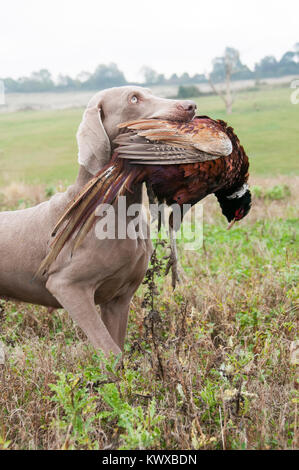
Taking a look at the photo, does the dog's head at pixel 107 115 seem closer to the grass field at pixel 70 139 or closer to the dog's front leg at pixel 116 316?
the dog's front leg at pixel 116 316

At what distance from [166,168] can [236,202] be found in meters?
0.58

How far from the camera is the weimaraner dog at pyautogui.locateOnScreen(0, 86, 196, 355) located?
9.60 ft

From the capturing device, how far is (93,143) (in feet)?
9.55

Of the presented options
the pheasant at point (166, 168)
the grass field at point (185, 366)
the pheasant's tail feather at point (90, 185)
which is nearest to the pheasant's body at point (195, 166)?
the pheasant at point (166, 168)

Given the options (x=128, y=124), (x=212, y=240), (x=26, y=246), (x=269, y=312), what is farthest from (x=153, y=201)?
(x=212, y=240)

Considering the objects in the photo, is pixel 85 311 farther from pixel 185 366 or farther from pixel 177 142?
pixel 177 142

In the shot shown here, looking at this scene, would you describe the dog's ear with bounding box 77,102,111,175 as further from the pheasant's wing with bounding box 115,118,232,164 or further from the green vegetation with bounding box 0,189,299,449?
the green vegetation with bounding box 0,189,299,449

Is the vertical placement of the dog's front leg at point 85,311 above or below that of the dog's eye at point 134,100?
below

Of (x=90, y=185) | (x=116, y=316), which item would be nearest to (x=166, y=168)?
(x=90, y=185)

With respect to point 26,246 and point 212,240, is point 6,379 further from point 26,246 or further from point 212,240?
point 212,240

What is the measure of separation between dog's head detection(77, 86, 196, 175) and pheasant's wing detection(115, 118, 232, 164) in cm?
22

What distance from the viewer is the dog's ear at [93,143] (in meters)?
2.90

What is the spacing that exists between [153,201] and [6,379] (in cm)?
139

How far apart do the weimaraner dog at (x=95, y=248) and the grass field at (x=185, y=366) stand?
9.7 inches
